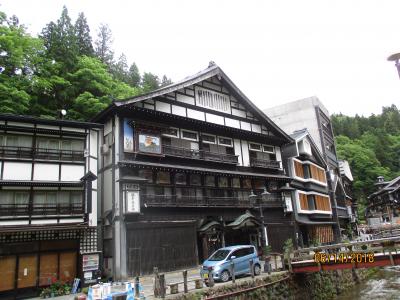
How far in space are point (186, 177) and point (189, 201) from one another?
215cm

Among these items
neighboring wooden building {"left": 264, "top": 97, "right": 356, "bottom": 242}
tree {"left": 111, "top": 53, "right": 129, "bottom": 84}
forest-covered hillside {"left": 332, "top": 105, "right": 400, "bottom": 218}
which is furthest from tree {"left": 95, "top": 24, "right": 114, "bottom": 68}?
forest-covered hillside {"left": 332, "top": 105, "right": 400, "bottom": 218}

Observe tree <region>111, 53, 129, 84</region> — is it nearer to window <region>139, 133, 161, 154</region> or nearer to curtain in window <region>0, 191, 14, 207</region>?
window <region>139, 133, 161, 154</region>

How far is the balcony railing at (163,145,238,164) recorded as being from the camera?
25.8m

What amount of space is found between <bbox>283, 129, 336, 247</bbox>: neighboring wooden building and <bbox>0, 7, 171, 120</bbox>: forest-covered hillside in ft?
69.0

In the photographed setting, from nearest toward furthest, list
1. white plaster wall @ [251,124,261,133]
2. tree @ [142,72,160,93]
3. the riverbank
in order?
the riverbank
white plaster wall @ [251,124,261,133]
tree @ [142,72,160,93]

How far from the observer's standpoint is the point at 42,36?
140 ft

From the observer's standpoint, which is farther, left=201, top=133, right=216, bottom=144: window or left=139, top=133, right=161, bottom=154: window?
left=201, top=133, right=216, bottom=144: window

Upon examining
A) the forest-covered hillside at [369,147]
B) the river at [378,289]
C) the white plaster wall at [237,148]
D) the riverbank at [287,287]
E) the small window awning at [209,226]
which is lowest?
the river at [378,289]

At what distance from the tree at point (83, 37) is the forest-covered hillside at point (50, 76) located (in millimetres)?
510

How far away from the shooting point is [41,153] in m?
21.4

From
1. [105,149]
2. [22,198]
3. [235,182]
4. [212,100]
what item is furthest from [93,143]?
[235,182]

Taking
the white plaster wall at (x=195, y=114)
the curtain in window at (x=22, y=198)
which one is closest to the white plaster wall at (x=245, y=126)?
the white plaster wall at (x=195, y=114)

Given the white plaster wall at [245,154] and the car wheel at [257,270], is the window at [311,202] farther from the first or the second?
the car wheel at [257,270]

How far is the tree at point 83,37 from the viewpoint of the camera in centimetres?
4681
